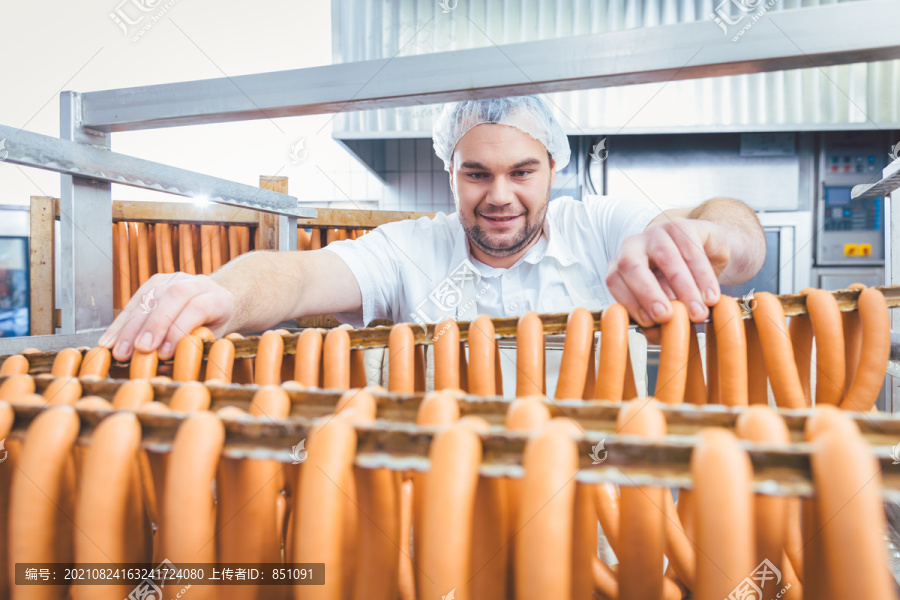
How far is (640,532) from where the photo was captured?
0.30 metres

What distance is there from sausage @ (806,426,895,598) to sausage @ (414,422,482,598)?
0.57 ft

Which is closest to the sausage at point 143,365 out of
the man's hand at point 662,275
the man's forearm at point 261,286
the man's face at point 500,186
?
the man's forearm at point 261,286

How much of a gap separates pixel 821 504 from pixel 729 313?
1.09 feet

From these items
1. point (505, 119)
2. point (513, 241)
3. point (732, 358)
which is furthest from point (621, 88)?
point (732, 358)

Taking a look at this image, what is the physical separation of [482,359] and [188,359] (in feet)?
1.16

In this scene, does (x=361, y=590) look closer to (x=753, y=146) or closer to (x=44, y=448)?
(x=44, y=448)

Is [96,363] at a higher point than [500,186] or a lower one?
lower

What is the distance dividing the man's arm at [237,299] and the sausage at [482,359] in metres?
0.38

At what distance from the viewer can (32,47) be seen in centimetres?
243

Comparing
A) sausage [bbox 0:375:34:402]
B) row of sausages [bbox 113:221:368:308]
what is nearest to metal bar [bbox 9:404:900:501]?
sausage [bbox 0:375:34:402]

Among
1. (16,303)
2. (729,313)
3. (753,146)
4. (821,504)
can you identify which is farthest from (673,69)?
(16,303)

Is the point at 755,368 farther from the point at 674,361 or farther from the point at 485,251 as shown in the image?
the point at 485,251

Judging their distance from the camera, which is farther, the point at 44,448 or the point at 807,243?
the point at 807,243

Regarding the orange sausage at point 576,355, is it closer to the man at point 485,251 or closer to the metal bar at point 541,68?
the metal bar at point 541,68
